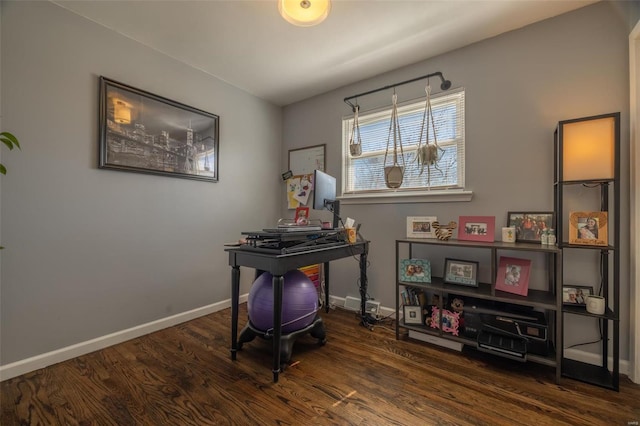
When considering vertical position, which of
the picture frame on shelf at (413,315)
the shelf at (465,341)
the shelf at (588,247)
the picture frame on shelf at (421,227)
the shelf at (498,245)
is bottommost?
the shelf at (465,341)

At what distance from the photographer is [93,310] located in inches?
77.9

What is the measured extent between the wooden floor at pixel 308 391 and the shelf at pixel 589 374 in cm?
5

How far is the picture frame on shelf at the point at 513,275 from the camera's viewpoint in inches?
71.4

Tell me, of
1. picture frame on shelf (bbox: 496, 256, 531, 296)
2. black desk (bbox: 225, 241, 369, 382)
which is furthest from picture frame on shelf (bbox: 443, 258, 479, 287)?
black desk (bbox: 225, 241, 369, 382)

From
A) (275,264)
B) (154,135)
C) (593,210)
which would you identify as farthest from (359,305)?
(154,135)

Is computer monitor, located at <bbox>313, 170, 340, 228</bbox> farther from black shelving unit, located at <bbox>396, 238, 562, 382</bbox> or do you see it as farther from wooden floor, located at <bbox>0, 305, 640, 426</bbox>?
wooden floor, located at <bbox>0, 305, 640, 426</bbox>

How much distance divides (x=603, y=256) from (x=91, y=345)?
11.6 feet

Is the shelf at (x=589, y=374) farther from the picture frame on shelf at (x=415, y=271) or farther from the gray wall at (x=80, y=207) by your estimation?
the gray wall at (x=80, y=207)

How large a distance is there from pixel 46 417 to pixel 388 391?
5.79 ft

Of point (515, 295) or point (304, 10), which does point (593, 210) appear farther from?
point (304, 10)

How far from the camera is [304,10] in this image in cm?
156

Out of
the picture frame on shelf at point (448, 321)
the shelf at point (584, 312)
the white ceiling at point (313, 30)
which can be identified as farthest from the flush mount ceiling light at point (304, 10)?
the shelf at point (584, 312)

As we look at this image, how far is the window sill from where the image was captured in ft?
7.34

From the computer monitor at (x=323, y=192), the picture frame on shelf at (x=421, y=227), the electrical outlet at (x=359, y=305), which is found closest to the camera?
the computer monitor at (x=323, y=192)
